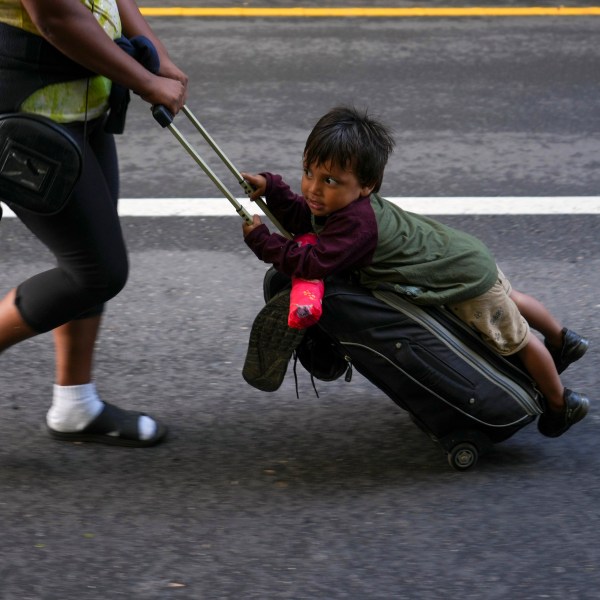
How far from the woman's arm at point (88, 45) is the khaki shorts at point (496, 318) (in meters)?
0.99

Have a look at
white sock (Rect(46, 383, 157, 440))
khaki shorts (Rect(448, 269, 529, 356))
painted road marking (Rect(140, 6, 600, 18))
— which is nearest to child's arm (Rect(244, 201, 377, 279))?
khaki shorts (Rect(448, 269, 529, 356))

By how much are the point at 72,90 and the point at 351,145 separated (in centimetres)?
73

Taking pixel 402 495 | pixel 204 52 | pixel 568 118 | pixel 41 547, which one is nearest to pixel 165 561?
pixel 41 547

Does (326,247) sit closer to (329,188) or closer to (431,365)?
(329,188)

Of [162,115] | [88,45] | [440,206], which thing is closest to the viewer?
[88,45]

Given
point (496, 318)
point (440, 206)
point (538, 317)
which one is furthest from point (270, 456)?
point (440, 206)

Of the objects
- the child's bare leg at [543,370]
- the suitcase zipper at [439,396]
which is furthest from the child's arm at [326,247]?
the child's bare leg at [543,370]

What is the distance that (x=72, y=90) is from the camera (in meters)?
3.03

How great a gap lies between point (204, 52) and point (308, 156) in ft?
15.2

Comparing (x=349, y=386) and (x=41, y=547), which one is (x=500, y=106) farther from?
(x=41, y=547)

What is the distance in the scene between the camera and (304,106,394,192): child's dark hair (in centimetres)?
308

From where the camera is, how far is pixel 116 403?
3.77 meters

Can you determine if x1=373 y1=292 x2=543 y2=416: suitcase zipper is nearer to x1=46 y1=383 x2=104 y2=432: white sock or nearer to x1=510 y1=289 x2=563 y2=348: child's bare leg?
x1=510 y1=289 x2=563 y2=348: child's bare leg

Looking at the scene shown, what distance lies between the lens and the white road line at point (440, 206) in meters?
5.29
